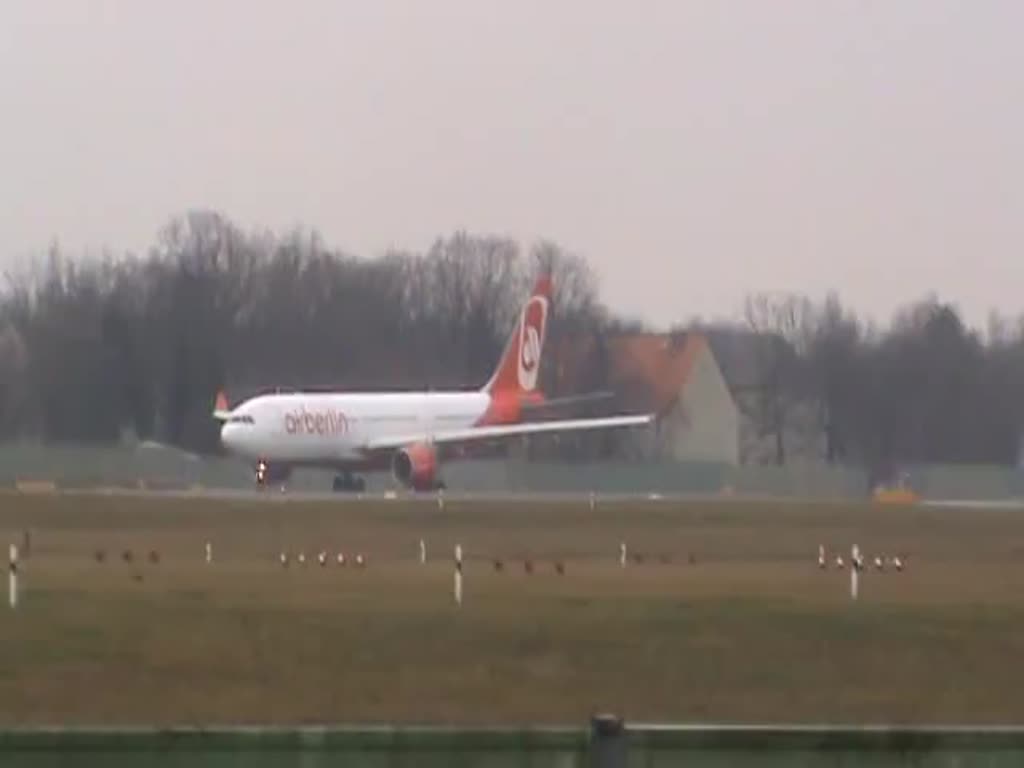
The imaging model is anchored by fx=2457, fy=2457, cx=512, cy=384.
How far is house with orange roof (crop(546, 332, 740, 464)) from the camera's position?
378 ft

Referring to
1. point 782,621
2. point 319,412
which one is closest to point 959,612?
point 782,621

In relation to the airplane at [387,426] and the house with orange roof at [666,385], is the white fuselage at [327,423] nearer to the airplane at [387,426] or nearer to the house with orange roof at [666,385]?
the airplane at [387,426]

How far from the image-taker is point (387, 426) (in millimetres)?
78188

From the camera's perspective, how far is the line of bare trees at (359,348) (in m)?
103

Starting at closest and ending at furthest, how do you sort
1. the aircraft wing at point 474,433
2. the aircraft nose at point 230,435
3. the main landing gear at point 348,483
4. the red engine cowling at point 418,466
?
the red engine cowling at point 418,466 → the aircraft nose at point 230,435 → the aircraft wing at point 474,433 → the main landing gear at point 348,483

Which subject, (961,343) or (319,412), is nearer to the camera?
(319,412)

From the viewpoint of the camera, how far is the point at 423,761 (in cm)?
710

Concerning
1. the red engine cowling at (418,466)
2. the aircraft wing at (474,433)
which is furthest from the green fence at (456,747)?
the aircraft wing at (474,433)

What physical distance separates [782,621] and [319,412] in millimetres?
52378

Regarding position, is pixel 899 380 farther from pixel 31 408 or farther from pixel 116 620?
pixel 116 620

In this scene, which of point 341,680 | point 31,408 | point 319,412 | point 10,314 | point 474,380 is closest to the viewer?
point 341,680

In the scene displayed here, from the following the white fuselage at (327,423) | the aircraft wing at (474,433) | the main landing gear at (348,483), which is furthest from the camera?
the main landing gear at (348,483)

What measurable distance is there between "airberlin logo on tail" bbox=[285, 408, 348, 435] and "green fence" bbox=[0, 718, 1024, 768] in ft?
226

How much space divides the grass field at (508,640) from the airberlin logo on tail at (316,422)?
35.0 meters
